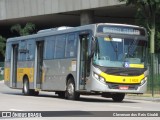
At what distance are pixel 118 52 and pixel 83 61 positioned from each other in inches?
67.9

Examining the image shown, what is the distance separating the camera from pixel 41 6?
6009cm

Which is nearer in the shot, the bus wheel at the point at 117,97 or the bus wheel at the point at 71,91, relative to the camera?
the bus wheel at the point at 71,91

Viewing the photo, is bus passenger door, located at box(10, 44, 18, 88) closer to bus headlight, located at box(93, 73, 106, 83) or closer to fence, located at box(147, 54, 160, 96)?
fence, located at box(147, 54, 160, 96)

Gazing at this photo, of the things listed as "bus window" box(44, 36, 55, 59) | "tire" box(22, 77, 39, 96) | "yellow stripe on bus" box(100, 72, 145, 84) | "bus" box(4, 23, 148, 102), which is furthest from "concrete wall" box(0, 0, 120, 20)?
"yellow stripe on bus" box(100, 72, 145, 84)

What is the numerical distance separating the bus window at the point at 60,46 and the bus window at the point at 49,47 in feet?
1.64

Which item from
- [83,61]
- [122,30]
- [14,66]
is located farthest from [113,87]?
[14,66]

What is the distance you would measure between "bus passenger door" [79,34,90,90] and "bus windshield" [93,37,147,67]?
2.62 ft

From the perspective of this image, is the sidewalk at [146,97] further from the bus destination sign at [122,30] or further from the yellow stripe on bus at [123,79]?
the bus destination sign at [122,30]

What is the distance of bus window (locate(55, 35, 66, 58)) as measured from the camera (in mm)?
25470

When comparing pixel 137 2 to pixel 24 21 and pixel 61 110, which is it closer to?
pixel 61 110

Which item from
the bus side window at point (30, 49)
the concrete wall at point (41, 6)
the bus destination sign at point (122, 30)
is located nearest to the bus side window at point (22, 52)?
the bus side window at point (30, 49)

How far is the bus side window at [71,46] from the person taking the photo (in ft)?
79.7

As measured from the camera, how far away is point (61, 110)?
57.0 ft

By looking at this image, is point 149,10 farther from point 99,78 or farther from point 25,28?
point 25,28
